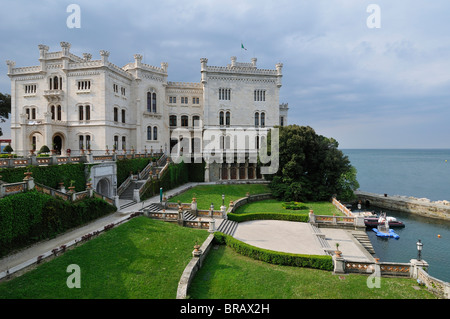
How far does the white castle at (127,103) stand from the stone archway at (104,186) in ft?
21.3

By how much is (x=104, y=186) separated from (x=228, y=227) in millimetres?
15096

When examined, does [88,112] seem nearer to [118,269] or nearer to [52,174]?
[52,174]

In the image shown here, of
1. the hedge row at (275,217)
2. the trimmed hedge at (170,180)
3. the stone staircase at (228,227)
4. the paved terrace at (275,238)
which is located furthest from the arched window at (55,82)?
the hedge row at (275,217)

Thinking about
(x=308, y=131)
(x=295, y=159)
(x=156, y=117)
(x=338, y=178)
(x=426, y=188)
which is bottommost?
(x=426, y=188)

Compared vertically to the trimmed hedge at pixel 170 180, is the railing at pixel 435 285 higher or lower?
lower

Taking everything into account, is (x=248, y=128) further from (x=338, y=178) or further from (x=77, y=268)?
(x=77, y=268)

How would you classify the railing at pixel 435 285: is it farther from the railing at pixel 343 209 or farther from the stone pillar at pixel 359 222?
the railing at pixel 343 209

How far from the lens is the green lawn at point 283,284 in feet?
37.5

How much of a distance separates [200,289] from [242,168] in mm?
30940

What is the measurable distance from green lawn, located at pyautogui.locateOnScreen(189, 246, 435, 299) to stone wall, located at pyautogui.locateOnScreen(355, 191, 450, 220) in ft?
97.9

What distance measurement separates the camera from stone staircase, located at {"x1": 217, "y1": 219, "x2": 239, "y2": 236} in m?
20.4

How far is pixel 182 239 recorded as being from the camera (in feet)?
55.0

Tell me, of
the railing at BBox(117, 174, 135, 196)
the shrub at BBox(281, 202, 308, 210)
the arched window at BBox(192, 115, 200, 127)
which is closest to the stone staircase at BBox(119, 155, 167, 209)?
the railing at BBox(117, 174, 135, 196)
